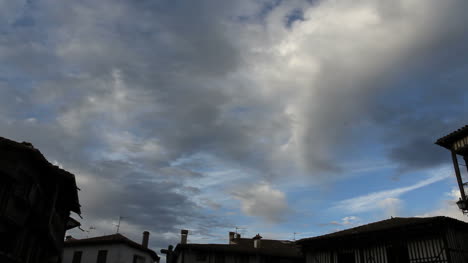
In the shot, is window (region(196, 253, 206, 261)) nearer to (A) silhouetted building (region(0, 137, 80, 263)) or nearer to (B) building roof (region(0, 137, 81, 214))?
(B) building roof (region(0, 137, 81, 214))

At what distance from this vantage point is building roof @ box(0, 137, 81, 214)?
14.5 m

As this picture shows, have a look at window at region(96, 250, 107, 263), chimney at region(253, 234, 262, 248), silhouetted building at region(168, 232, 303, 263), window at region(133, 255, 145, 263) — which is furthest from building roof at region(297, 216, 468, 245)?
window at region(96, 250, 107, 263)

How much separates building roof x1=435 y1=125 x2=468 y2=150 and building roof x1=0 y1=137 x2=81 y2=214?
66.1ft

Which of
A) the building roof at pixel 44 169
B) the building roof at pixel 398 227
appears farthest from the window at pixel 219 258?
the building roof at pixel 44 169

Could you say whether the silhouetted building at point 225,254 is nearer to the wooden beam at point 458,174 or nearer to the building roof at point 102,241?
the building roof at point 102,241

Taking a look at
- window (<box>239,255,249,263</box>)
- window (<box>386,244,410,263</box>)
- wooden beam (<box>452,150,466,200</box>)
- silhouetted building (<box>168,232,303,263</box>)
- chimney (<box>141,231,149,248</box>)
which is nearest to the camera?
wooden beam (<box>452,150,466,200</box>)

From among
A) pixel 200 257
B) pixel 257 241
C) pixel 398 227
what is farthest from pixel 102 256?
pixel 398 227

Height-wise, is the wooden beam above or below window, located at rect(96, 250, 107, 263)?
above

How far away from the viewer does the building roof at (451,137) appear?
60.6 feet

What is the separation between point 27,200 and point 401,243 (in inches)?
785

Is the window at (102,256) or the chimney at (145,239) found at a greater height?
the chimney at (145,239)

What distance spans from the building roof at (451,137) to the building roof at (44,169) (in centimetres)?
2015

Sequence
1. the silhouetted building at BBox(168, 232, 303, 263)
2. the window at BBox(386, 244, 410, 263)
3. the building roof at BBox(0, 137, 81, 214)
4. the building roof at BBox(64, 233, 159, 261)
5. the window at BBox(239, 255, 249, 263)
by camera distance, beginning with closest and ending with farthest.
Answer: the building roof at BBox(0, 137, 81, 214)
the window at BBox(386, 244, 410, 263)
the silhouetted building at BBox(168, 232, 303, 263)
the window at BBox(239, 255, 249, 263)
the building roof at BBox(64, 233, 159, 261)

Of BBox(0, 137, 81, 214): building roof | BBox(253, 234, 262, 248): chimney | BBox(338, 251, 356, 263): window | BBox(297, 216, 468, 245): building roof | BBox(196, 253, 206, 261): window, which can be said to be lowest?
BBox(338, 251, 356, 263): window
